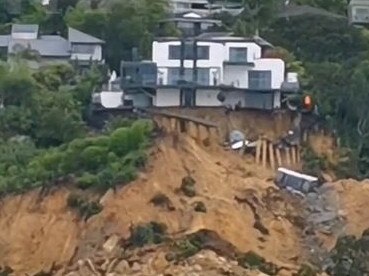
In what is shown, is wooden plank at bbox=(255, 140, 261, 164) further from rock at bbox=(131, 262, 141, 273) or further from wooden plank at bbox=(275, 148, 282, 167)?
rock at bbox=(131, 262, 141, 273)

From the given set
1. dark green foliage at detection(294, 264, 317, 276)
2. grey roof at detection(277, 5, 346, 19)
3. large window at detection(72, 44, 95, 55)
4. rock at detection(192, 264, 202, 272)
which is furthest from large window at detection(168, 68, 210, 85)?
rock at detection(192, 264, 202, 272)

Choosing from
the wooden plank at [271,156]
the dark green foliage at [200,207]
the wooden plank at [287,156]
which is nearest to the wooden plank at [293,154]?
the wooden plank at [287,156]

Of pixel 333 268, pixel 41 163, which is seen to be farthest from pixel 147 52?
pixel 333 268

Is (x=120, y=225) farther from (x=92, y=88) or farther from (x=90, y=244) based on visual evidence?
(x=92, y=88)

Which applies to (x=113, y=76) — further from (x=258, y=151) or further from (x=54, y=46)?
(x=258, y=151)

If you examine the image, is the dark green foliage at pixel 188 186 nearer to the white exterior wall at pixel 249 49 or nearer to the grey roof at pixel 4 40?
the white exterior wall at pixel 249 49
